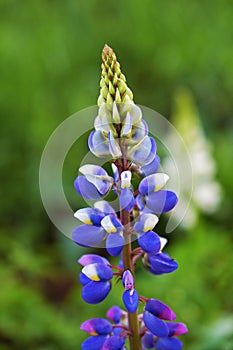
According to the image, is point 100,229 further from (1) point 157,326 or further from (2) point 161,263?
(1) point 157,326

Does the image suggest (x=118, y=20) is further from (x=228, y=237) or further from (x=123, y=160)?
(x=123, y=160)

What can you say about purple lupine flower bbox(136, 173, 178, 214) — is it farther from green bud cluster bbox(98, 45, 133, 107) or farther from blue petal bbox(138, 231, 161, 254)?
green bud cluster bbox(98, 45, 133, 107)

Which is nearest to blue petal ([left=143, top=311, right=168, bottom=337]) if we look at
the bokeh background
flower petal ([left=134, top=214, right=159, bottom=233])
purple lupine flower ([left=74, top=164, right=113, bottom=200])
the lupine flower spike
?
the lupine flower spike

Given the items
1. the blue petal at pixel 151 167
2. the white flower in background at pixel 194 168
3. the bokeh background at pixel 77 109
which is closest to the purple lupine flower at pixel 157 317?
the blue petal at pixel 151 167

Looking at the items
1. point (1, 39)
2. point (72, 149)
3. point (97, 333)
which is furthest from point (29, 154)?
point (97, 333)

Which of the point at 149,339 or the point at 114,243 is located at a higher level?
the point at 114,243

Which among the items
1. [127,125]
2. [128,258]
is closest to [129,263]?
[128,258]
